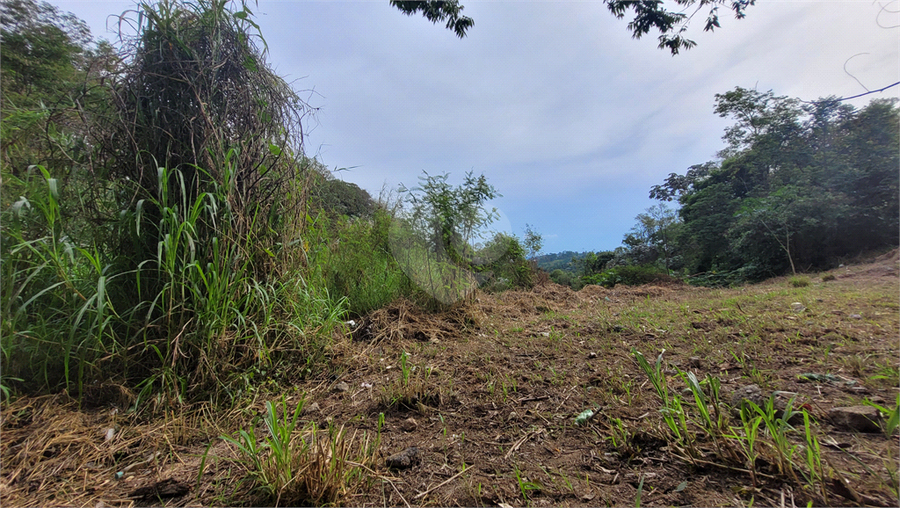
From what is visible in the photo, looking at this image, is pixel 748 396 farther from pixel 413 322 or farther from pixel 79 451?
pixel 79 451

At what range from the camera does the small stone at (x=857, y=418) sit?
39.8 inches

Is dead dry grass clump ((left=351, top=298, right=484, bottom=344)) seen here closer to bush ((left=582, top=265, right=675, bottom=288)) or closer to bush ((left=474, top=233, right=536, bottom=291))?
bush ((left=474, top=233, right=536, bottom=291))

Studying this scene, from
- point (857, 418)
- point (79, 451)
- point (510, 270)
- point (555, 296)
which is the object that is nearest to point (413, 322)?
point (79, 451)

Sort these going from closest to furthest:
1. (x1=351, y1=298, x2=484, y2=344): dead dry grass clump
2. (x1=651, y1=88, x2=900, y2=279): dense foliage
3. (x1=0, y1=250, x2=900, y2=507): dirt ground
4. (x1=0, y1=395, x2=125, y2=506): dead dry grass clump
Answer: (x1=0, y1=250, x2=900, y2=507): dirt ground < (x1=0, y1=395, x2=125, y2=506): dead dry grass clump < (x1=351, y1=298, x2=484, y2=344): dead dry grass clump < (x1=651, y1=88, x2=900, y2=279): dense foliage

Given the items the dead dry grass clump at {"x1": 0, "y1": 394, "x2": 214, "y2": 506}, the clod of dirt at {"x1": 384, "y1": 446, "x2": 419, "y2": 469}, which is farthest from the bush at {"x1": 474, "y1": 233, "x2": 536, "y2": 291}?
the dead dry grass clump at {"x1": 0, "y1": 394, "x2": 214, "y2": 506}

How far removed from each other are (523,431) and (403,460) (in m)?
0.50

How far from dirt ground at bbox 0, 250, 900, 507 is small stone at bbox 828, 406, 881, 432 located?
0.4 inches

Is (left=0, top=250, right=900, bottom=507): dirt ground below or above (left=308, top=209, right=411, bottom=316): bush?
below

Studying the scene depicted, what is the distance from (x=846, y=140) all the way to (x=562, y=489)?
33.6 feet

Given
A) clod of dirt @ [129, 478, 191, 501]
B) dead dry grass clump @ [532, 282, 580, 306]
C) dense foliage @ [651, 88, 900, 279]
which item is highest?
dense foliage @ [651, 88, 900, 279]

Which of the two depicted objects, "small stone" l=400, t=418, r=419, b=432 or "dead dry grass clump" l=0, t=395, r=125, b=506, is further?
"small stone" l=400, t=418, r=419, b=432

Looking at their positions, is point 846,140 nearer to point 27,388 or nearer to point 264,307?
point 264,307

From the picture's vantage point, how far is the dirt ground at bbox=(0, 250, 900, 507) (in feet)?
2.90

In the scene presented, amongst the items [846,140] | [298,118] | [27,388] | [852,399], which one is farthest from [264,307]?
[846,140]
